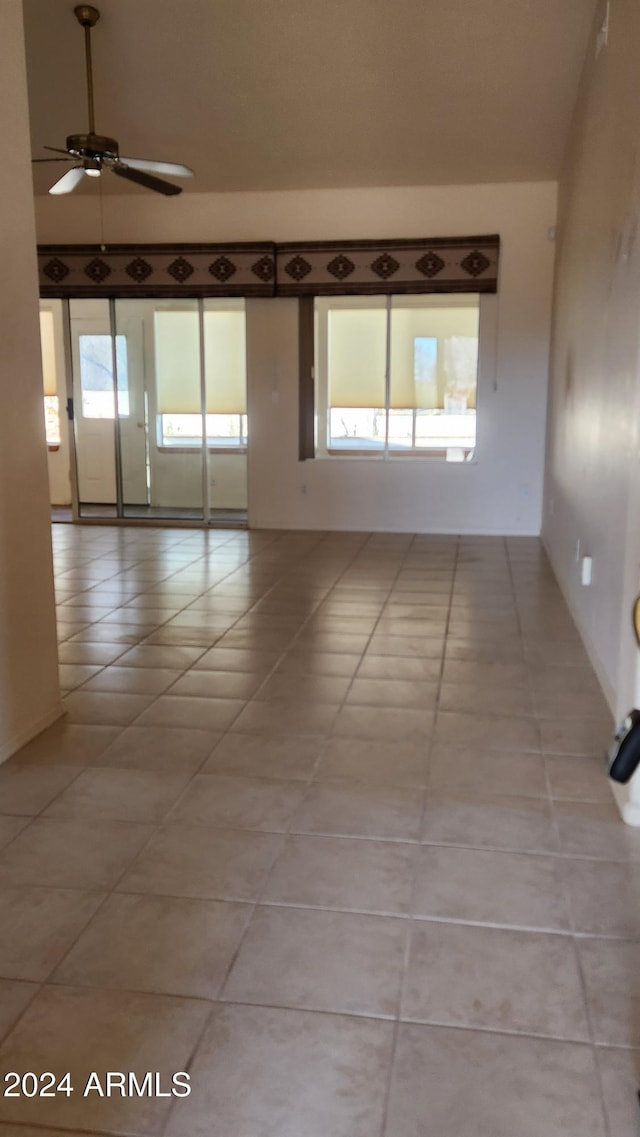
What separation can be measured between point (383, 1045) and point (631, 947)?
2.01 ft

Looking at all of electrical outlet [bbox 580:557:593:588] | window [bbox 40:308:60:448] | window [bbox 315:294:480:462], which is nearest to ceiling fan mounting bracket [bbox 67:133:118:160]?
electrical outlet [bbox 580:557:593:588]

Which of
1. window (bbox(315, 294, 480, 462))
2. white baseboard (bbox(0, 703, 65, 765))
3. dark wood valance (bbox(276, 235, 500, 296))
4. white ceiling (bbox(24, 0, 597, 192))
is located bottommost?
white baseboard (bbox(0, 703, 65, 765))

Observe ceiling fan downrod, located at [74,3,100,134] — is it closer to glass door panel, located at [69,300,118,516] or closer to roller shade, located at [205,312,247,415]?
glass door panel, located at [69,300,118,516]

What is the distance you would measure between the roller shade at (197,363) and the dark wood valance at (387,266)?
33.7 inches

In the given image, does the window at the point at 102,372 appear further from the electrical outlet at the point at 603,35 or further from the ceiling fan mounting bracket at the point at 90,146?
the electrical outlet at the point at 603,35

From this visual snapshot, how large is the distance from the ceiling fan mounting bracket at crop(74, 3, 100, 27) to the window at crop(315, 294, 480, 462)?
3170 millimetres

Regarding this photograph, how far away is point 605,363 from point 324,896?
2652 mm

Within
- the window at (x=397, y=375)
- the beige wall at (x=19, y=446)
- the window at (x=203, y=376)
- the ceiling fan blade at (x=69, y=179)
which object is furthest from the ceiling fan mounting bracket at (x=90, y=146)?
the window at (x=397, y=375)

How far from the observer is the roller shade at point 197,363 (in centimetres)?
792

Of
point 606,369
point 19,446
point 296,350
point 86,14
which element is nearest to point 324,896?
point 19,446

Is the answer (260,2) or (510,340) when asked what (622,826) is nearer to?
(260,2)

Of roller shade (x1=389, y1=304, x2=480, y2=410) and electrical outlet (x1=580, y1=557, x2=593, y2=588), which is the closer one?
electrical outlet (x1=580, y1=557, x2=593, y2=588)

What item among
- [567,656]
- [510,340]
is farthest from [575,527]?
[510,340]

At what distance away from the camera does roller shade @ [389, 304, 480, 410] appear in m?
7.51
